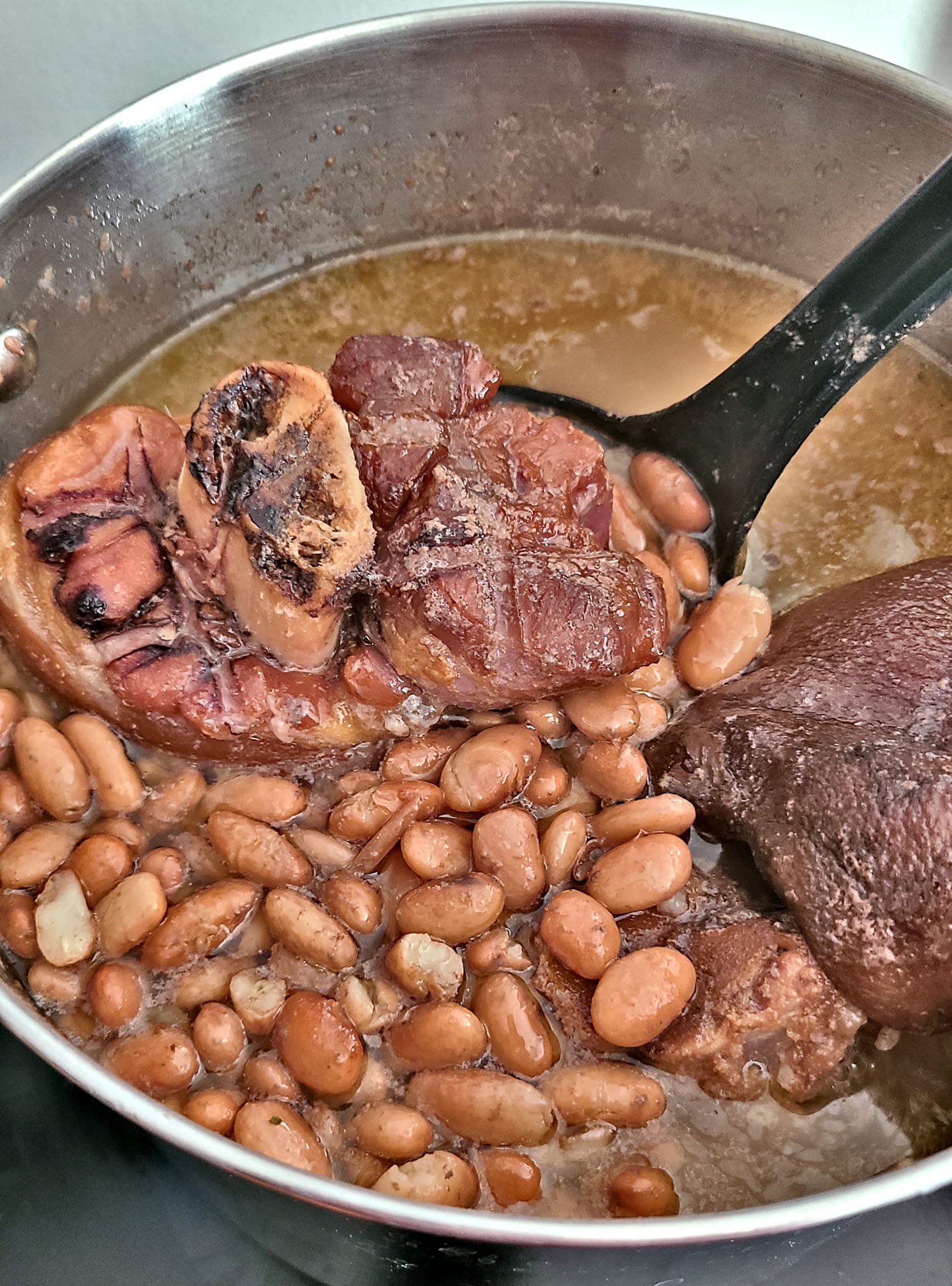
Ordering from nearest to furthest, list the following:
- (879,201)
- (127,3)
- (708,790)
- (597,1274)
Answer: (597,1274) → (708,790) → (879,201) → (127,3)

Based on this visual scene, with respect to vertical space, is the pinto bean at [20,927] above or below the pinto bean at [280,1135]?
above

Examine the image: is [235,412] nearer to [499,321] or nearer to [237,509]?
[237,509]

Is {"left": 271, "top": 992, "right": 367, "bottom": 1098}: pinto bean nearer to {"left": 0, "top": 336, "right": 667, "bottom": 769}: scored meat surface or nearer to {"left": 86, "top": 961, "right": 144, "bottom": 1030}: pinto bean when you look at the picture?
{"left": 86, "top": 961, "right": 144, "bottom": 1030}: pinto bean

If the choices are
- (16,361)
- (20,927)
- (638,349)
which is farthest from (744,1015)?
(16,361)

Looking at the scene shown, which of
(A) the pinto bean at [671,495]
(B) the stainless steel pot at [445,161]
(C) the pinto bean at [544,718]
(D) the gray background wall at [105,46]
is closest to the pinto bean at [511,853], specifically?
(C) the pinto bean at [544,718]

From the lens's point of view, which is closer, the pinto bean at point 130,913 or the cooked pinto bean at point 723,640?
the pinto bean at point 130,913

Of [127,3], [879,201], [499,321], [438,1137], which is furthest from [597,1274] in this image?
[127,3]

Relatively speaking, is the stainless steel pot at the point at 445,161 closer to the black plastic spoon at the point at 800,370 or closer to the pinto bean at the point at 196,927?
the black plastic spoon at the point at 800,370
